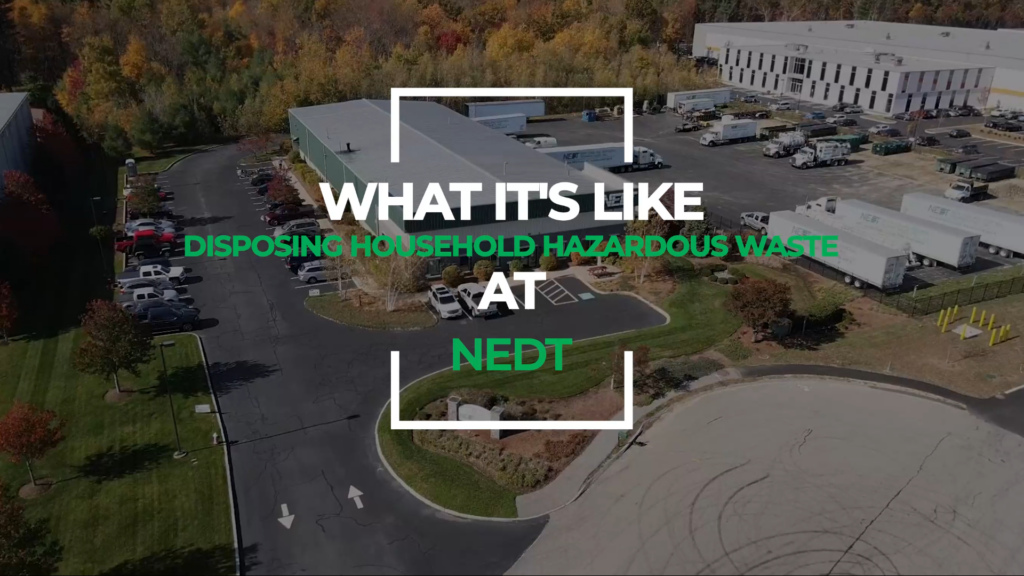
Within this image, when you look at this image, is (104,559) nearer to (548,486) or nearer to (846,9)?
(548,486)

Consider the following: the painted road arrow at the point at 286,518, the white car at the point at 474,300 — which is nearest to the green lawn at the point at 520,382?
the painted road arrow at the point at 286,518

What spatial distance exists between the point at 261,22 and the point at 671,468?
361 feet

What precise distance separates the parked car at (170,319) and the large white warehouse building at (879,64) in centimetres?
8688

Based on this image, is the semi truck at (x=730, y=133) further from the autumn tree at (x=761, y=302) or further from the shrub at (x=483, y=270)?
the autumn tree at (x=761, y=302)

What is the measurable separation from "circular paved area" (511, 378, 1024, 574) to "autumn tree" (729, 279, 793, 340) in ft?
15.9

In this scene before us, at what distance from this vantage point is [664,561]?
73.9ft

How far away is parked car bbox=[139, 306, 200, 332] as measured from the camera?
36219 millimetres

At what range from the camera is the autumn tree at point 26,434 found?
23.9 meters

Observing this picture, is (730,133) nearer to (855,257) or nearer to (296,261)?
(855,257)
